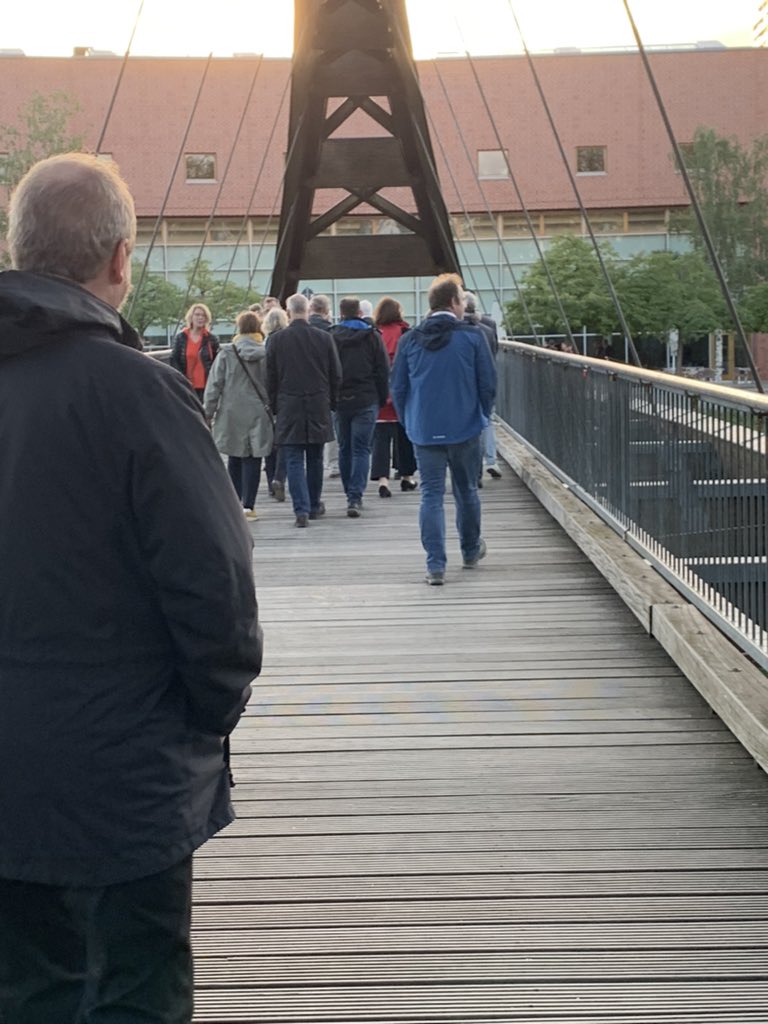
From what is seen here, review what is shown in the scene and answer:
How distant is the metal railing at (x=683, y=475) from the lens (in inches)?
223

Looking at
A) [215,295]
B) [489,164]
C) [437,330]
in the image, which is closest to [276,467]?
[437,330]

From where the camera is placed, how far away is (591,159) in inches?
2126

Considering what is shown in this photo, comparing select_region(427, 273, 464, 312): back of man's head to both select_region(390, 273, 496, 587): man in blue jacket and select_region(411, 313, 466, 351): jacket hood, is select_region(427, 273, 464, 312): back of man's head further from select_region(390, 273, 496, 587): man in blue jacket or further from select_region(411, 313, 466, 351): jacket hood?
select_region(411, 313, 466, 351): jacket hood

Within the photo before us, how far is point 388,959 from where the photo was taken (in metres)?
3.67

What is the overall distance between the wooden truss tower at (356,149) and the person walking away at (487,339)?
5311 millimetres

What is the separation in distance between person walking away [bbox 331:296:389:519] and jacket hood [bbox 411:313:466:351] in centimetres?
344

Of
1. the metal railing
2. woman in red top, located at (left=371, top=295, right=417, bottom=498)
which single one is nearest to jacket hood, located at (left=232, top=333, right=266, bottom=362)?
woman in red top, located at (left=371, top=295, right=417, bottom=498)

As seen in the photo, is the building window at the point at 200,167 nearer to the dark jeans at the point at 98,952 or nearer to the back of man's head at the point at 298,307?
the back of man's head at the point at 298,307

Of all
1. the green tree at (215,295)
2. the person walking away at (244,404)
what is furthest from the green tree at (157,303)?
the person walking away at (244,404)

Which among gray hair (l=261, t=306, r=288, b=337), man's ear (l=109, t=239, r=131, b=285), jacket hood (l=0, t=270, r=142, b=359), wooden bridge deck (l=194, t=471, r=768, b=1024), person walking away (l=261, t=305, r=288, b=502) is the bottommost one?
person walking away (l=261, t=305, r=288, b=502)

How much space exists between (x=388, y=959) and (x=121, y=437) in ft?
5.63

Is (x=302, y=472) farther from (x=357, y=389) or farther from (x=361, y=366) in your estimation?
(x=361, y=366)

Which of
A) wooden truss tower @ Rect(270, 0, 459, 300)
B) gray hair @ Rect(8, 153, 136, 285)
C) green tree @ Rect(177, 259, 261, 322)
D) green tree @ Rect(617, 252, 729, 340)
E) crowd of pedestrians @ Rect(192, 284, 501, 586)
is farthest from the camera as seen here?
green tree @ Rect(617, 252, 729, 340)

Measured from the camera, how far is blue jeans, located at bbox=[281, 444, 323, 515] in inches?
464
